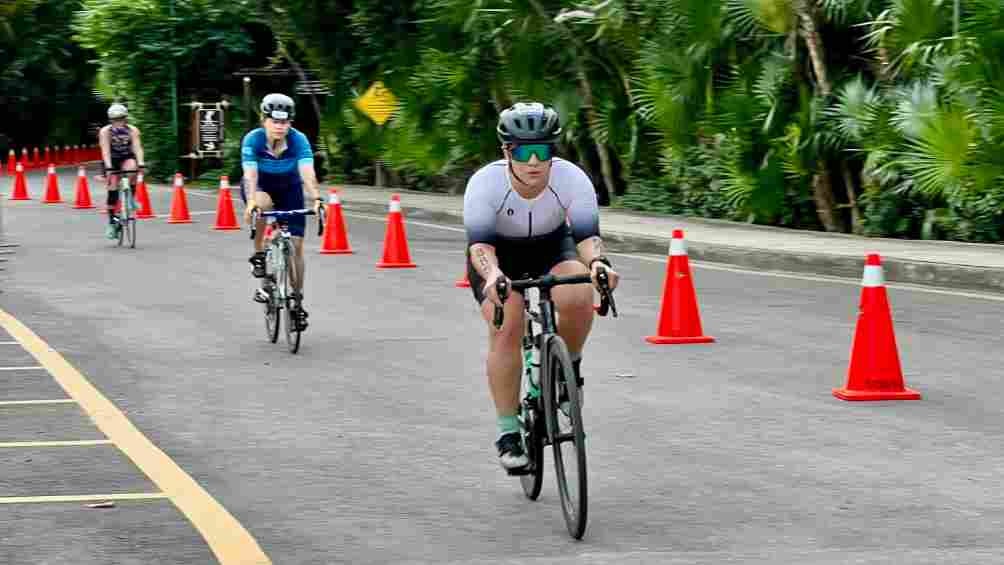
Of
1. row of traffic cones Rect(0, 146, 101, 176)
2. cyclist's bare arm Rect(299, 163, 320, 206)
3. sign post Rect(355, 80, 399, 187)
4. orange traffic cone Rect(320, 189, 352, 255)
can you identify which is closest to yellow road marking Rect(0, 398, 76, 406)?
cyclist's bare arm Rect(299, 163, 320, 206)

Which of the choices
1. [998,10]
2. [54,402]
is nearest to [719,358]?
[54,402]

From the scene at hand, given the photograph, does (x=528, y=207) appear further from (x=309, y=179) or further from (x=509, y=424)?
(x=309, y=179)

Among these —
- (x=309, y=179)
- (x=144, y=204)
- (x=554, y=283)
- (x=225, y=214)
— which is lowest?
(x=144, y=204)

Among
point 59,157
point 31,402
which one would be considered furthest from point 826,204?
point 59,157

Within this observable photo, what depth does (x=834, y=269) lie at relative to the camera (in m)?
19.1

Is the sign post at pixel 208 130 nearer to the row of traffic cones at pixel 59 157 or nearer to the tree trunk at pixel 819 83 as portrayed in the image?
the row of traffic cones at pixel 59 157

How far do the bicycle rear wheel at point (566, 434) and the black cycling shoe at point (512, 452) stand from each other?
41cm

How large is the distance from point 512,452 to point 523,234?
894mm

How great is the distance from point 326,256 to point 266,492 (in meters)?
14.0

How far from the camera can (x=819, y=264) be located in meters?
19.3

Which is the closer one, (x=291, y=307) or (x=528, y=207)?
(x=528, y=207)

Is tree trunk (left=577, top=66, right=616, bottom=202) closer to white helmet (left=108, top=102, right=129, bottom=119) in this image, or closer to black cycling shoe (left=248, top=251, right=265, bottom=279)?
white helmet (left=108, top=102, right=129, bottom=119)

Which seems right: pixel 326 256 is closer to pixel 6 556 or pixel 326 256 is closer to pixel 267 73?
pixel 6 556

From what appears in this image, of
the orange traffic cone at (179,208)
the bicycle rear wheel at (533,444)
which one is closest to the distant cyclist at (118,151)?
the orange traffic cone at (179,208)
